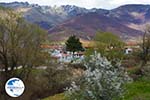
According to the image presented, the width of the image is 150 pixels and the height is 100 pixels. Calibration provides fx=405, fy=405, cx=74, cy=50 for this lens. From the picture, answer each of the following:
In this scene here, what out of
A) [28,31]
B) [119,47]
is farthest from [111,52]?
[28,31]

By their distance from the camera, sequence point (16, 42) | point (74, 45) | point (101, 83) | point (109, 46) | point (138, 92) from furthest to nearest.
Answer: point (74, 45) → point (109, 46) → point (16, 42) → point (138, 92) → point (101, 83)

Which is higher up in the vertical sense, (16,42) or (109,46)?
(16,42)

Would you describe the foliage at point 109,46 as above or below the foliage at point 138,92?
below

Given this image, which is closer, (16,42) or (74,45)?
(16,42)

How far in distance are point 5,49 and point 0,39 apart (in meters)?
1.15

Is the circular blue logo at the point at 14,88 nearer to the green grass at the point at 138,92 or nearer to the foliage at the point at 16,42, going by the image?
the green grass at the point at 138,92

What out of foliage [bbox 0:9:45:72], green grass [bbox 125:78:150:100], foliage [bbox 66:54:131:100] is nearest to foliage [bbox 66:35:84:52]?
foliage [bbox 0:9:45:72]

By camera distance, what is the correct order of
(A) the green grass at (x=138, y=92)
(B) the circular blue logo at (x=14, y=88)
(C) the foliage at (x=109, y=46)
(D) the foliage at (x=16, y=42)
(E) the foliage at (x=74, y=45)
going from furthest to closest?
1. (E) the foliage at (x=74, y=45)
2. (C) the foliage at (x=109, y=46)
3. (D) the foliage at (x=16, y=42)
4. (A) the green grass at (x=138, y=92)
5. (B) the circular blue logo at (x=14, y=88)

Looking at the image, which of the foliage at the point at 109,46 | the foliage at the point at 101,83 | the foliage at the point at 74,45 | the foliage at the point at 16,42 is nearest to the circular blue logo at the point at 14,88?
the foliage at the point at 101,83

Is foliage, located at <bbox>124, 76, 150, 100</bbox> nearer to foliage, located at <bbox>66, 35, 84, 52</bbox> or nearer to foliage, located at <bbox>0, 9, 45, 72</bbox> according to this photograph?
foliage, located at <bbox>0, 9, 45, 72</bbox>

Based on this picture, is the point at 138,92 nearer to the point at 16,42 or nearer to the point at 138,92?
the point at 138,92

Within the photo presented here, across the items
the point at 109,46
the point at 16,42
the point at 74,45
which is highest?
the point at 16,42

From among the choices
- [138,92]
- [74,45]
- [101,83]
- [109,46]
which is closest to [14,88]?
[101,83]

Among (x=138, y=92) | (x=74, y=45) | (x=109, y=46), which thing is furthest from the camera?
(x=74, y=45)
